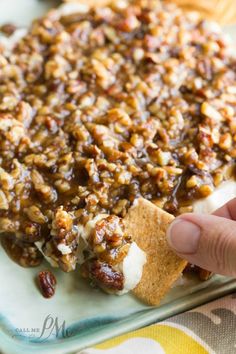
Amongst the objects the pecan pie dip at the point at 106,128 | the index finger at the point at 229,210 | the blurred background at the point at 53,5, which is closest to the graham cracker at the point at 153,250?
the pecan pie dip at the point at 106,128

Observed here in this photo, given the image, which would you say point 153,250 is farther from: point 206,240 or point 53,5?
point 53,5

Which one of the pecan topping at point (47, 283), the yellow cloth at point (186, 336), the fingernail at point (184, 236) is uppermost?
the fingernail at point (184, 236)

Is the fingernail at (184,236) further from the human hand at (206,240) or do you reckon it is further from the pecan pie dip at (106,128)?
the pecan pie dip at (106,128)

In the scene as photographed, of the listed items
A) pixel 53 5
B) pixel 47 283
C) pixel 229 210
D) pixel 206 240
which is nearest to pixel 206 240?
pixel 206 240

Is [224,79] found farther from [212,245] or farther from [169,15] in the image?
[212,245]

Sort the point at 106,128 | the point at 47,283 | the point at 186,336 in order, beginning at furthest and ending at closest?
the point at 106,128 < the point at 47,283 < the point at 186,336

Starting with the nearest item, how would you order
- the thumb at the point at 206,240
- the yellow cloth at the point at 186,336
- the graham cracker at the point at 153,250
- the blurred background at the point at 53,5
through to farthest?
the thumb at the point at 206,240
the yellow cloth at the point at 186,336
the graham cracker at the point at 153,250
the blurred background at the point at 53,5
